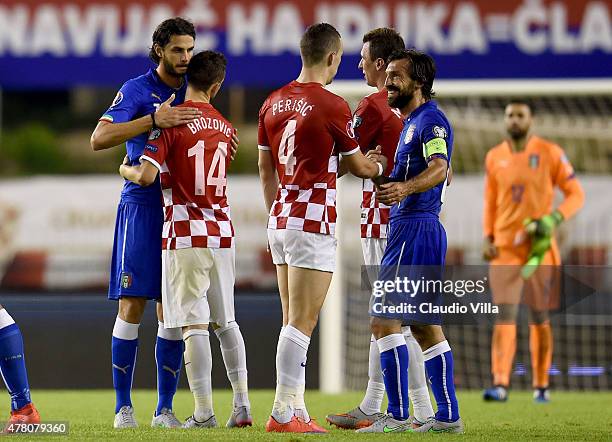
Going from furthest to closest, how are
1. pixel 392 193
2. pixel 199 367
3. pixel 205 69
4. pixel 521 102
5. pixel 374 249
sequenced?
pixel 521 102
pixel 374 249
pixel 205 69
pixel 199 367
pixel 392 193

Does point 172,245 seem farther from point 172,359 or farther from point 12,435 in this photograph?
point 12,435

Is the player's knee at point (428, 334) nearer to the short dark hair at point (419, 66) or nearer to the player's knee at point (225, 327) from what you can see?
the player's knee at point (225, 327)

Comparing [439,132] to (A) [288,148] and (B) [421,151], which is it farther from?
(A) [288,148]

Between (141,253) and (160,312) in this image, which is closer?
(141,253)

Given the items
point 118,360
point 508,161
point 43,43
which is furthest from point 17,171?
point 118,360

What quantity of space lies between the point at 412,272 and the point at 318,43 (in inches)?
42.8

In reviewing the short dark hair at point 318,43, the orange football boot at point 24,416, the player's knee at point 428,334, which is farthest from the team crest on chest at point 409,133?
the orange football boot at point 24,416

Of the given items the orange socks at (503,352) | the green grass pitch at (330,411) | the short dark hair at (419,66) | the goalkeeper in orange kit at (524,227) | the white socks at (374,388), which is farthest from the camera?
the goalkeeper in orange kit at (524,227)

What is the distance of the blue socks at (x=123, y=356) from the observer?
5883 mm

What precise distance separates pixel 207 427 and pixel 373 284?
1.01 meters

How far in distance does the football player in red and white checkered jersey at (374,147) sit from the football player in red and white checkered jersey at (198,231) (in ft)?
2.12

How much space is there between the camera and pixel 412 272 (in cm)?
539

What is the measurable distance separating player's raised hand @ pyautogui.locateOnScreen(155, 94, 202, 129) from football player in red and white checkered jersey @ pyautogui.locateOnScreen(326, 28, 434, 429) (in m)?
0.83

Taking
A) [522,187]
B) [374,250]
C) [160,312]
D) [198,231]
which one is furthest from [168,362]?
[522,187]
